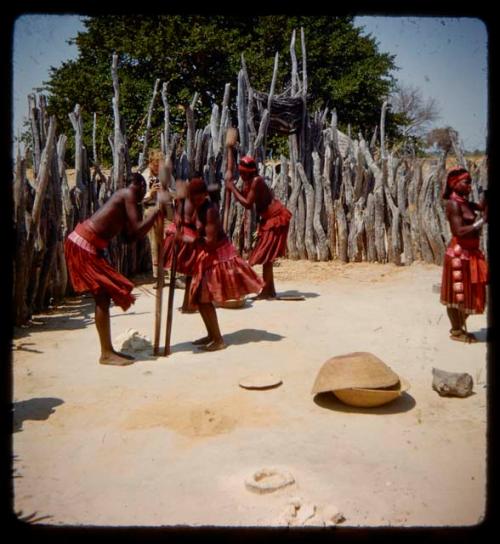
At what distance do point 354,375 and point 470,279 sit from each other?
6.68ft

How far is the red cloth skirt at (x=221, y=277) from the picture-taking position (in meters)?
5.23

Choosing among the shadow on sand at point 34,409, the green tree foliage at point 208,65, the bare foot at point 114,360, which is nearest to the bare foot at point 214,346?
the bare foot at point 114,360

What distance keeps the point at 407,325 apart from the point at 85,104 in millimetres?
20276

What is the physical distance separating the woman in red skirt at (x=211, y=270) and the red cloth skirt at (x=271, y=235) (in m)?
1.94

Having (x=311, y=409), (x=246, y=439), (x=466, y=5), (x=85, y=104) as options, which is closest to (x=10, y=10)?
(x=466, y=5)

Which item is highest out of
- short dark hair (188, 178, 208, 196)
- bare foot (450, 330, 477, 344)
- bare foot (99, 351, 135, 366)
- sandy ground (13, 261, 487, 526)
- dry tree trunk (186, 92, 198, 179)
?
dry tree trunk (186, 92, 198, 179)

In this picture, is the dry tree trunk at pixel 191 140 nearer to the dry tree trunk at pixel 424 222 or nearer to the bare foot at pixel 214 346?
the dry tree trunk at pixel 424 222

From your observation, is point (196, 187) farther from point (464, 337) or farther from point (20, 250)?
point (464, 337)

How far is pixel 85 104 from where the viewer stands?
906 inches

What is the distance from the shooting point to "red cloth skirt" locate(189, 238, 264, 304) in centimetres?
523

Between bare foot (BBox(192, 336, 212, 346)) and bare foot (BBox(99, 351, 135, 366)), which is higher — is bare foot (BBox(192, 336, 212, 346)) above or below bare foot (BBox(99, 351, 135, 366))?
above

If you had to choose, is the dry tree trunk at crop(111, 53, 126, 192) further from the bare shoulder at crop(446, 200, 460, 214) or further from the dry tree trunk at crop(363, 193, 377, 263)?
the bare shoulder at crop(446, 200, 460, 214)

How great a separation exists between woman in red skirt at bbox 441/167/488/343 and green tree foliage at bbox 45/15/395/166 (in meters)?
17.7

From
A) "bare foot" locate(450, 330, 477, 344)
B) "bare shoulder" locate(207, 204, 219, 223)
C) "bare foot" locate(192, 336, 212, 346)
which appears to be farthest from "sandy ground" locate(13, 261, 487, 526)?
"bare shoulder" locate(207, 204, 219, 223)
